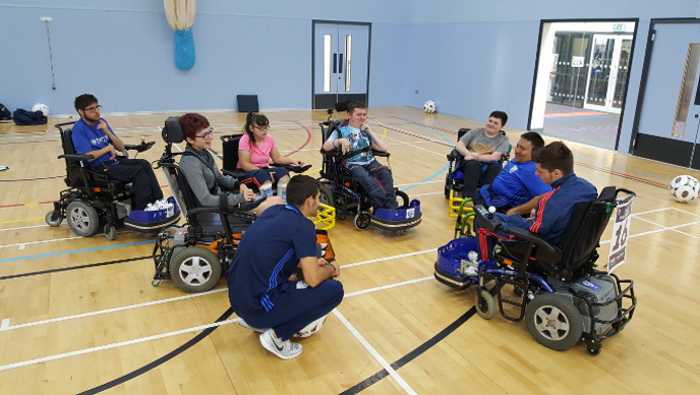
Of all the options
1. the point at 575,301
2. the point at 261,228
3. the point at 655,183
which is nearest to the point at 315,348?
the point at 261,228

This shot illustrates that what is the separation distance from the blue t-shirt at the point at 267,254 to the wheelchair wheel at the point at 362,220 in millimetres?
2588

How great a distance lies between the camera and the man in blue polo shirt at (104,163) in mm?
5277

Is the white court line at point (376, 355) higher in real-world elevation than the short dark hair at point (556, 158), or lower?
lower

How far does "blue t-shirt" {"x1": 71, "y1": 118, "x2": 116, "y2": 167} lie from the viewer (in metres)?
5.30

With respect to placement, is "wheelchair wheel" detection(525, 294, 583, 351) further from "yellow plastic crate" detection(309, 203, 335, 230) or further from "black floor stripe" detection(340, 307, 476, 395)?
"yellow plastic crate" detection(309, 203, 335, 230)

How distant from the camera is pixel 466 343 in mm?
3682

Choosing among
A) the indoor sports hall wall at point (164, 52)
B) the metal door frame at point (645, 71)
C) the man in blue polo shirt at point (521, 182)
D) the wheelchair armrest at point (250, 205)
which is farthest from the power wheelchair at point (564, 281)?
the indoor sports hall wall at point (164, 52)

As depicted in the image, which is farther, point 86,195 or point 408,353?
point 86,195

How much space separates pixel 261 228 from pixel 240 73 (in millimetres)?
12722

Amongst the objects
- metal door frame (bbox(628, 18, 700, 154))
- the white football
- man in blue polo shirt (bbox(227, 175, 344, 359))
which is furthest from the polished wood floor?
metal door frame (bbox(628, 18, 700, 154))

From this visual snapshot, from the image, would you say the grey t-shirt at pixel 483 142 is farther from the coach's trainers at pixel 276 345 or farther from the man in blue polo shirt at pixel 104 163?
the coach's trainers at pixel 276 345

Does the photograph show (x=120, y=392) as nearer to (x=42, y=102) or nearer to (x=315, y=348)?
(x=315, y=348)

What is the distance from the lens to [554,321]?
3.54 metres

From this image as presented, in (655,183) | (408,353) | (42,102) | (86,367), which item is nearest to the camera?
(86,367)
